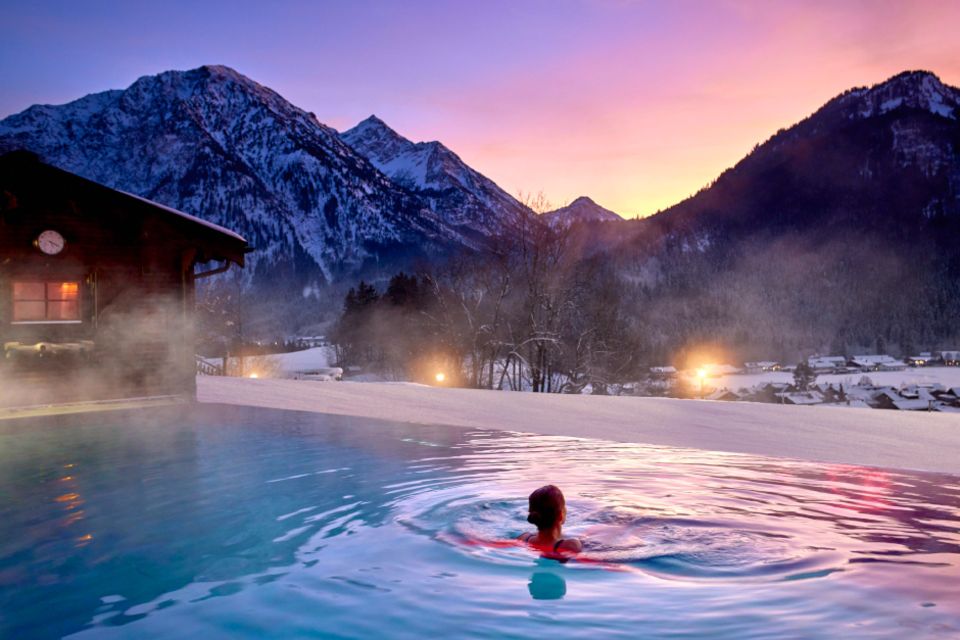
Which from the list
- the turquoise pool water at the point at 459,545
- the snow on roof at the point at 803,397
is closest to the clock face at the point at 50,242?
the turquoise pool water at the point at 459,545

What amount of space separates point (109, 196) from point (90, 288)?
167 centimetres

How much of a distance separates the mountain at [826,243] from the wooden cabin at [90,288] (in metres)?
79.3

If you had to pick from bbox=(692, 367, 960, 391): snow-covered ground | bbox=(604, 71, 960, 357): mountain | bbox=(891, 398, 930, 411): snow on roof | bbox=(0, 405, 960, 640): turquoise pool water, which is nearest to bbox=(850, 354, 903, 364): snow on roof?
bbox=(692, 367, 960, 391): snow-covered ground

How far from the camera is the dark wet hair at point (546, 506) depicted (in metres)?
4.64

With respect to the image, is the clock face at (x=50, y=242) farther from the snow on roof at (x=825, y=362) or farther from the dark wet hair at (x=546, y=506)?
the snow on roof at (x=825, y=362)

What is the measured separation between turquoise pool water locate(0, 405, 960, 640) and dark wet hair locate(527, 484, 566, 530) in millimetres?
281

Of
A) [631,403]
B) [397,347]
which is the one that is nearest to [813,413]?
[631,403]

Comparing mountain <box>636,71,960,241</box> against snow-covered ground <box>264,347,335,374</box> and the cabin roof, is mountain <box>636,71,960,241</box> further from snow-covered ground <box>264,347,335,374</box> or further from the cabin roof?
the cabin roof

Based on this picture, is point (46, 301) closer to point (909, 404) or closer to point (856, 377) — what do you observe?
point (909, 404)

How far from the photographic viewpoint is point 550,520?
15.4 ft

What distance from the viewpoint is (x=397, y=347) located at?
165 feet

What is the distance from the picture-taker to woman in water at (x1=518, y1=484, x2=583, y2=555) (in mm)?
4641

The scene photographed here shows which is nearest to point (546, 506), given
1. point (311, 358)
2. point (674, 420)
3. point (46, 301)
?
point (674, 420)

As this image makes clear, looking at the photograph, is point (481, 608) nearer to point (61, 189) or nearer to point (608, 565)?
point (608, 565)
